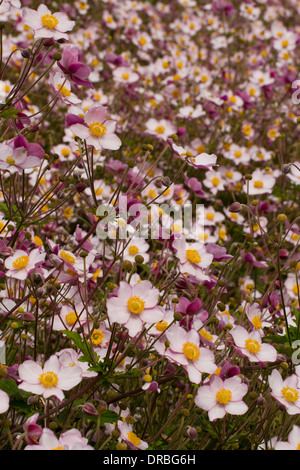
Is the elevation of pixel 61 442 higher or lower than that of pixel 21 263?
lower

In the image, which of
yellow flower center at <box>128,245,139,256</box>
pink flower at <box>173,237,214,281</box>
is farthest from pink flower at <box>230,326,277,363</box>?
yellow flower center at <box>128,245,139,256</box>

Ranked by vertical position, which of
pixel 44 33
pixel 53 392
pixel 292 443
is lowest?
pixel 292 443

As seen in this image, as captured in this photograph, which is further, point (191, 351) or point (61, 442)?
point (191, 351)

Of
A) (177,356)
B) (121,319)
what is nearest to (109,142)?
(121,319)

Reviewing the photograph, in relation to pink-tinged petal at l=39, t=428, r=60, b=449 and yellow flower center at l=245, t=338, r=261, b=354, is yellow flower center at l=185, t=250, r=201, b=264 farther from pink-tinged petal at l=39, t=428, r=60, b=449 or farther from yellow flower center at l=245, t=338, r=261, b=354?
pink-tinged petal at l=39, t=428, r=60, b=449

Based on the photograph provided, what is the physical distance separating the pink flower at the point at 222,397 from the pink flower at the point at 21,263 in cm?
69

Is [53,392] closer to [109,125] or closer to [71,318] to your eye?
[71,318]

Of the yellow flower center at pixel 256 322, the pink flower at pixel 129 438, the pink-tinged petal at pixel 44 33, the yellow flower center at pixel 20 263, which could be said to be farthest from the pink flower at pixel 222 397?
the pink-tinged petal at pixel 44 33

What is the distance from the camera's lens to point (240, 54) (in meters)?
6.42

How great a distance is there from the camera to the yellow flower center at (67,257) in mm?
1817

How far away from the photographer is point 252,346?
1727 millimetres

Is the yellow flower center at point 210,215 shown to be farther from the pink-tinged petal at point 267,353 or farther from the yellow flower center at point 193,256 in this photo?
the pink-tinged petal at point 267,353

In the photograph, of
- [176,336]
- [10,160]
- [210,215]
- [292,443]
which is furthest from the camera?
[210,215]

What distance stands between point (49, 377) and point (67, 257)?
0.47 meters
